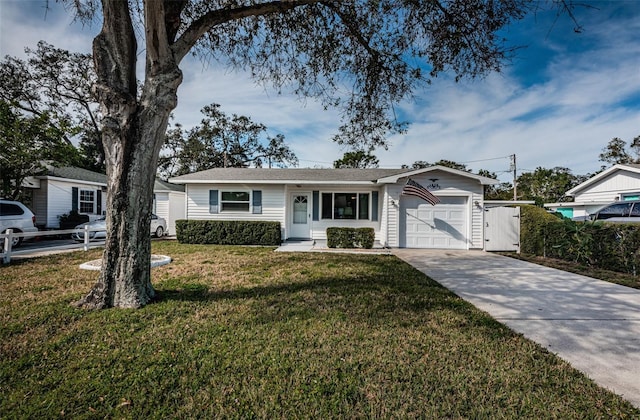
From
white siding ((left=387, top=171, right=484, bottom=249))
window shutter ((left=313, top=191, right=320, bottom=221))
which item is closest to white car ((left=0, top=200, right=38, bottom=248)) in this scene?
Answer: window shutter ((left=313, top=191, right=320, bottom=221))

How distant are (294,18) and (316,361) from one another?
6.70 m

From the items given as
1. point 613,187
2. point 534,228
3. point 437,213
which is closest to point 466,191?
point 437,213

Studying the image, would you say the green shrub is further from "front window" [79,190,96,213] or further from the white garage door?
"front window" [79,190,96,213]

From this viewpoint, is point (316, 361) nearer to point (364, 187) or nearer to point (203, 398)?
point (203, 398)

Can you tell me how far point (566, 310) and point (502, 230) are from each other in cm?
766

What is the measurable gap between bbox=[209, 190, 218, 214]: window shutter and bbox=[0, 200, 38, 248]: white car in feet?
20.2

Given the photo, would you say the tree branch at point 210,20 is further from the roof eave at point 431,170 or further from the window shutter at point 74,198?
the window shutter at point 74,198

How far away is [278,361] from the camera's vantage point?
109 inches

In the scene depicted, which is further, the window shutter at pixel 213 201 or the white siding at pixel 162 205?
the white siding at pixel 162 205

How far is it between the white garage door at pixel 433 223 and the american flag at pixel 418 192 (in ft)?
2.41

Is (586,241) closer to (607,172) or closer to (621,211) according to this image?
(621,211)

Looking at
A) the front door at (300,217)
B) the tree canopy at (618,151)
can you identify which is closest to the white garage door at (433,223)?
the front door at (300,217)

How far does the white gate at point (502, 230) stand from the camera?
11.1 metres

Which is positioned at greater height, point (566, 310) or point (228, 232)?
point (228, 232)
